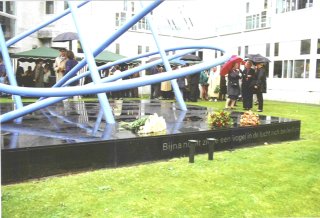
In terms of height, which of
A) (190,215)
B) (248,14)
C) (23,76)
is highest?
(248,14)

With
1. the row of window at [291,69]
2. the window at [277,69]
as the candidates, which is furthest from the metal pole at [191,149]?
the window at [277,69]

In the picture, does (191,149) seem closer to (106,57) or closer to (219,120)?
(219,120)

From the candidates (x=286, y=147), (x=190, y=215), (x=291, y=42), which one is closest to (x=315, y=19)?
(x=291, y=42)

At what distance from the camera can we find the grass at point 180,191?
4277mm

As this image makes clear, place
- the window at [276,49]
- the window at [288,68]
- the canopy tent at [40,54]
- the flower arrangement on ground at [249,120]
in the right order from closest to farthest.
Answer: the flower arrangement on ground at [249,120], the canopy tent at [40,54], the window at [288,68], the window at [276,49]

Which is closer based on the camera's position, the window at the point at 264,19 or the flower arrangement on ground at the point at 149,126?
the flower arrangement on ground at the point at 149,126

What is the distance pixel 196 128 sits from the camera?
7.61 m

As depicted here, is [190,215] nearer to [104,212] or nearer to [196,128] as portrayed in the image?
[104,212]

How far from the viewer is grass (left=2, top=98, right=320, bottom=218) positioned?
4277mm

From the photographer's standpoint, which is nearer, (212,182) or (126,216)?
(126,216)

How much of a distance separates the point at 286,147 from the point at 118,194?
15.5 ft

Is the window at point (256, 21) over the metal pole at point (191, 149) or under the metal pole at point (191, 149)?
over

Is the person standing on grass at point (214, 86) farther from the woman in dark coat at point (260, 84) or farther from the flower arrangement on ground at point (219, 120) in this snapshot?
the flower arrangement on ground at point (219, 120)

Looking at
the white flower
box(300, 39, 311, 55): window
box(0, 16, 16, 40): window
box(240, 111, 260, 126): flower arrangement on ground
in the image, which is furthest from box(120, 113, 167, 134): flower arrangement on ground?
box(0, 16, 16, 40): window
